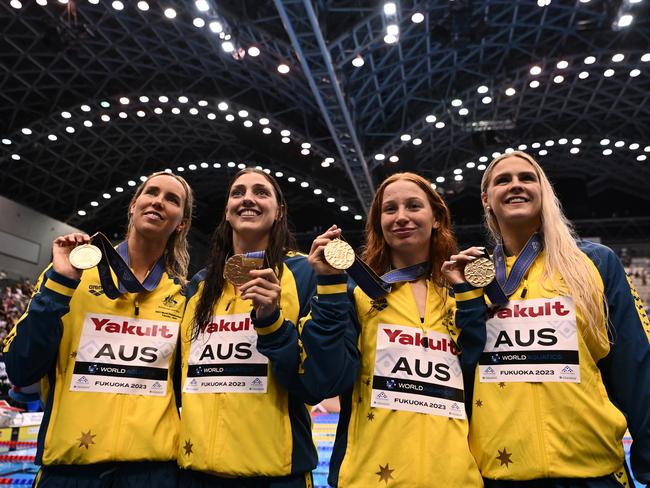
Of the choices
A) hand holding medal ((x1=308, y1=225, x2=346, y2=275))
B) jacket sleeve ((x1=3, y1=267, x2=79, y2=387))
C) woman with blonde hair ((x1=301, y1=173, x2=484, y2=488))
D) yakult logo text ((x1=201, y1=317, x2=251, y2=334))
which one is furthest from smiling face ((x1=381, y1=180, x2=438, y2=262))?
jacket sleeve ((x1=3, y1=267, x2=79, y2=387))

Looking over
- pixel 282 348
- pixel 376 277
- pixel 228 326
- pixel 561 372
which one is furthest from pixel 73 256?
pixel 561 372

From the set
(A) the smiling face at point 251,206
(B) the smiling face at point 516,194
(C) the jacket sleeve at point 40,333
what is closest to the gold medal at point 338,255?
(A) the smiling face at point 251,206

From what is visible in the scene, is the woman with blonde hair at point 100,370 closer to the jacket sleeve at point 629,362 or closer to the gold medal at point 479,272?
the gold medal at point 479,272

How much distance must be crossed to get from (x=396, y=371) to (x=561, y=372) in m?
0.60

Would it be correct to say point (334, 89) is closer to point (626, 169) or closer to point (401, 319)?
point (401, 319)

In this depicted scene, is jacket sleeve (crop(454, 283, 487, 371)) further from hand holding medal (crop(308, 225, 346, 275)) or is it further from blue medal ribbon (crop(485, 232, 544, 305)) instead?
hand holding medal (crop(308, 225, 346, 275))

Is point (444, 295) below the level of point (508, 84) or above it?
below

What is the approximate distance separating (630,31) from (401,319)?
16291 millimetres

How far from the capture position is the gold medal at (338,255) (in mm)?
1843

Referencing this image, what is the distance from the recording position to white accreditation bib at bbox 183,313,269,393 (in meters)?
1.99

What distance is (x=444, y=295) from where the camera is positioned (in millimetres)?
2094

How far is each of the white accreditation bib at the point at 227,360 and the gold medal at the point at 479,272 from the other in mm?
890

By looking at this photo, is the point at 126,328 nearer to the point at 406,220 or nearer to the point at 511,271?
the point at 406,220

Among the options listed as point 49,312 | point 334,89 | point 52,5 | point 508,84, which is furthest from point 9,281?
point 49,312
